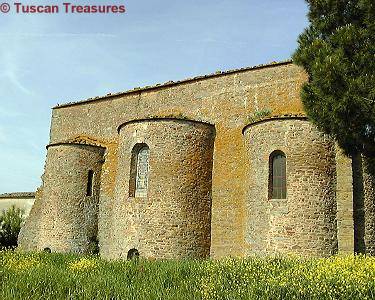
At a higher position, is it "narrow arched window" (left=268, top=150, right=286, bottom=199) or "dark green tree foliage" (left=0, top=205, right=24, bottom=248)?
"narrow arched window" (left=268, top=150, right=286, bottom=199)

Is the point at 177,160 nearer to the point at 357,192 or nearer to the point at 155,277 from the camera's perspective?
the point at 357,192

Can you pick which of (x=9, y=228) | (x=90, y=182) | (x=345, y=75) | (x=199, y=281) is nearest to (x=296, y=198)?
(x=345, y=75)

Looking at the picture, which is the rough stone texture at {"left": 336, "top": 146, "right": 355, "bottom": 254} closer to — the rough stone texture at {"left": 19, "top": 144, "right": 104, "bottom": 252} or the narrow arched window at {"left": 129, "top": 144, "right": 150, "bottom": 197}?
the narrow arched window at {"left": 129, "top": 144, "right": 150, "bottom": 197}

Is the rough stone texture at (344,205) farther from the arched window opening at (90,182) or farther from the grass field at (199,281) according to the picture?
the arched window opening at (90,182)

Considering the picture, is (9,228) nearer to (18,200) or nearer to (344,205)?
(18,200)

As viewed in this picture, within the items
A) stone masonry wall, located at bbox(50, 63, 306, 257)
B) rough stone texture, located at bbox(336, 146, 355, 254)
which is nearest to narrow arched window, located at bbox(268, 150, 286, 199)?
stone masonry wall, located at bbox(50, 63, 306, 257)

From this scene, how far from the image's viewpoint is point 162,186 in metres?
16.8

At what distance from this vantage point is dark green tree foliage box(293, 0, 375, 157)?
1097 cm

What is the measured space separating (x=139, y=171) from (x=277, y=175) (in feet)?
18.2

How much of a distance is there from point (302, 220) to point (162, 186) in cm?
519

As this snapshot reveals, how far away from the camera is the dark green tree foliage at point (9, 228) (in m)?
29.5

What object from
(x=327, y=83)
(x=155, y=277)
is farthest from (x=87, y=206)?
(x=327, y=83)

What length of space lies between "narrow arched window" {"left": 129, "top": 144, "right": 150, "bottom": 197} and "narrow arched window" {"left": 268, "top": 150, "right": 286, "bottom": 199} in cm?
489

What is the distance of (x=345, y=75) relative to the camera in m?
11.1
